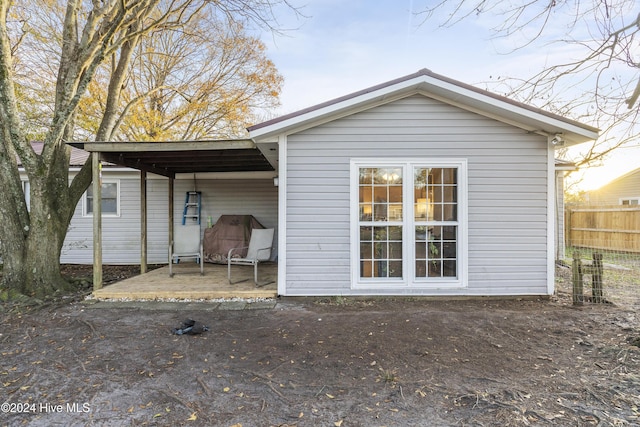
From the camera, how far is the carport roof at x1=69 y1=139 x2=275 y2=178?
16.4ft

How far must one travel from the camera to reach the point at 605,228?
10.8 meters

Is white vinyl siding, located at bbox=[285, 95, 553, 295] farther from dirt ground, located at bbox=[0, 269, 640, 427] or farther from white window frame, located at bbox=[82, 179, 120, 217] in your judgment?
white window frame, located at bbox=[82, 179, 120, 217]

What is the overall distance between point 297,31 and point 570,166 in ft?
22.6

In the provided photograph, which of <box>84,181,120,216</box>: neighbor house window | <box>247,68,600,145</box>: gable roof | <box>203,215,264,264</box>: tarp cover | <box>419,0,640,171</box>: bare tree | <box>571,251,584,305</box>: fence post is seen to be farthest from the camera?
<box>84,181,120,216</box>: neighbor house window

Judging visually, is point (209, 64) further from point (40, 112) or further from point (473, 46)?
point (473, 46)

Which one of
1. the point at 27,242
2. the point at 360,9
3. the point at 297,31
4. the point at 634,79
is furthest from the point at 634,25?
the point at 27,242

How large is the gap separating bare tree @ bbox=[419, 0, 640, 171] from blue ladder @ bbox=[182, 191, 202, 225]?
641 centimetres

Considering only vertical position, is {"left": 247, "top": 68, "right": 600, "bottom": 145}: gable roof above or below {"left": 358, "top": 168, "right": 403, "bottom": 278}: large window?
above

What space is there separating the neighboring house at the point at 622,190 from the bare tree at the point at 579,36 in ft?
41.7

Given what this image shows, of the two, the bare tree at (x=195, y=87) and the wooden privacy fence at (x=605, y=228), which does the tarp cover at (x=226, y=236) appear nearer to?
the bare tree at (x=195, y=87)

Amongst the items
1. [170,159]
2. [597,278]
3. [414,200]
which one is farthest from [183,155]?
[597,278]

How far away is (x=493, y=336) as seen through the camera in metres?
3.60

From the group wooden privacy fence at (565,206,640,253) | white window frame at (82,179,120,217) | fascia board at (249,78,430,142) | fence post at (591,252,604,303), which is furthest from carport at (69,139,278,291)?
wooden privacy fence at (565,206,640,253)

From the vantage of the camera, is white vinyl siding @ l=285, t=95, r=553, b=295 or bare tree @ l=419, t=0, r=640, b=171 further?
white vinyl siding @ l=285, t=95, r=553, b=295
